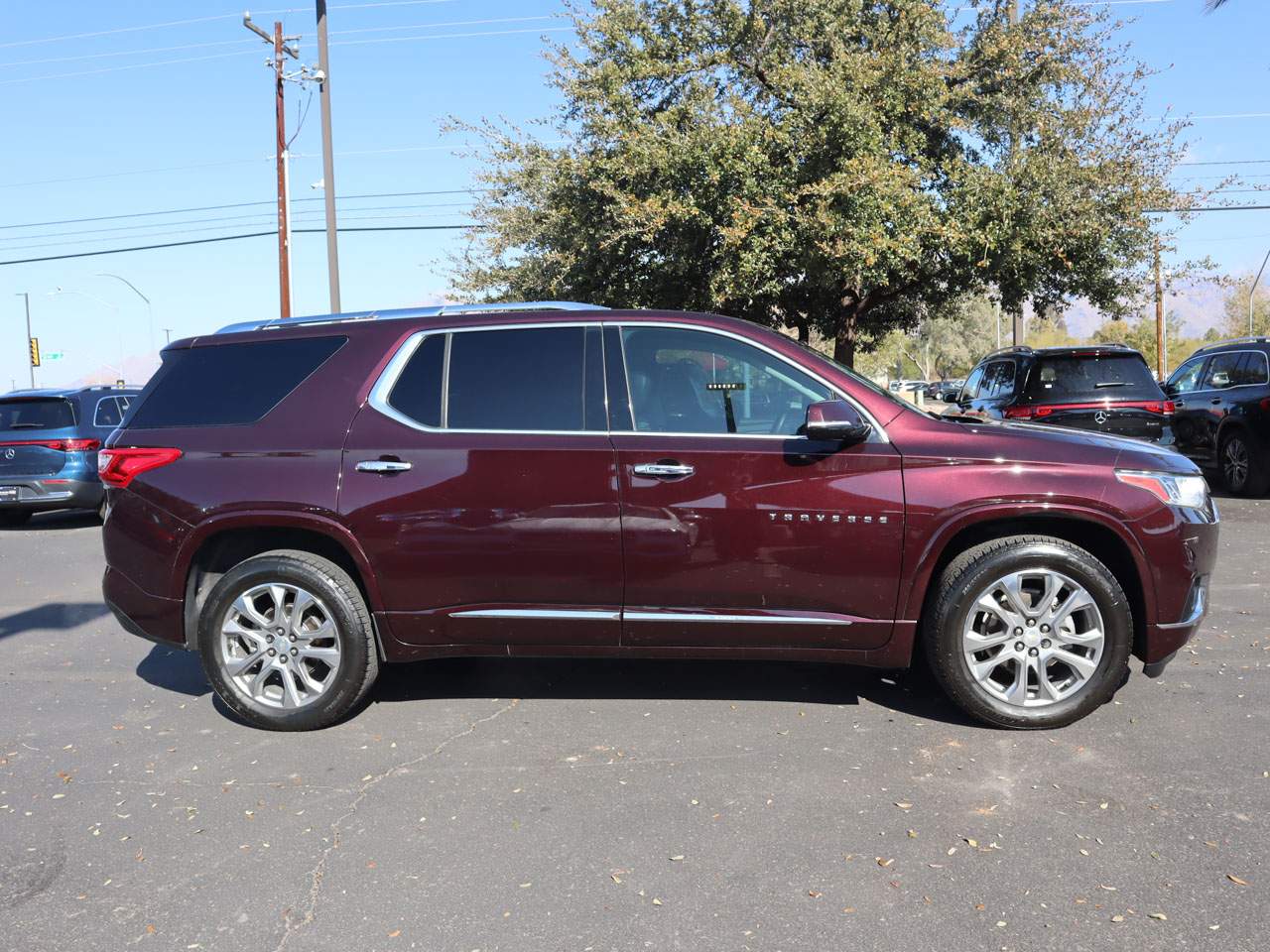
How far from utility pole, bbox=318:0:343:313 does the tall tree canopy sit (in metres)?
4.21

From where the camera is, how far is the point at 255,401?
492 cm

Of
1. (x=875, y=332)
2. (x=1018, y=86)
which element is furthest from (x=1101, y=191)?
(x=875, y=332)

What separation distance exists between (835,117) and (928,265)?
9.69 ft

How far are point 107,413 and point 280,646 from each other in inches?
401

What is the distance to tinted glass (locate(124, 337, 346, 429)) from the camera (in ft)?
16.1

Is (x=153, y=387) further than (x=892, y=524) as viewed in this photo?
Yes

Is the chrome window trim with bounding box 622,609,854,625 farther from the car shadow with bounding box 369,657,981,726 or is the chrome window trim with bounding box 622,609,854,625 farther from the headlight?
the headlight

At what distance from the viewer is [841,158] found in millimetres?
14422

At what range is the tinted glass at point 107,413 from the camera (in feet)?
43.0

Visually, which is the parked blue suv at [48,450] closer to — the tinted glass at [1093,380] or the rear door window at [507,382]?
the rear door window at [507,382]

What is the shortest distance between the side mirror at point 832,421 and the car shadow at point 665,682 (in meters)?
1.40

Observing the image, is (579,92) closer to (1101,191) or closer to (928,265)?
(928,265)

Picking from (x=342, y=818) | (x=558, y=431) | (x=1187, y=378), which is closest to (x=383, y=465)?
(x=558, y=431)

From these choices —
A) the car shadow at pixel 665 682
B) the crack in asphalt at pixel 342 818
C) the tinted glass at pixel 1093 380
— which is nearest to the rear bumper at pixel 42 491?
the car shadow at pixel 665 682
